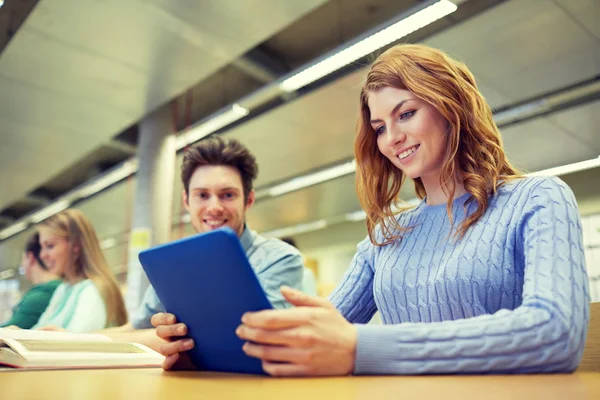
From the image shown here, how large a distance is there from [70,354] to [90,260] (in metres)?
1.68

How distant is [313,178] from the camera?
22.1 ft

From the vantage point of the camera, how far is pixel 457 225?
3.32ft

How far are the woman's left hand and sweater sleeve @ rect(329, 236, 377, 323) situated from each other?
0.50m

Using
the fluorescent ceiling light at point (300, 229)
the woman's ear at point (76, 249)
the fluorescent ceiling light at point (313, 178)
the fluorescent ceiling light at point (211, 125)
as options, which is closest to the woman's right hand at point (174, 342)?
the woman's ear at point (76, 249)

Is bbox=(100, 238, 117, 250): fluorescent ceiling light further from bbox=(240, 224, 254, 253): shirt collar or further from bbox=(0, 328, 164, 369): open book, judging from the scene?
bbox=(0, 328, 164, 369): open book

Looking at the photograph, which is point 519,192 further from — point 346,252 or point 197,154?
point 346,252

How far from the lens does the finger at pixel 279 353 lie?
56 centimetres

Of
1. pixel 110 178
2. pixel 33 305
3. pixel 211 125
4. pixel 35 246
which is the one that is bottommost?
pixel 33 305

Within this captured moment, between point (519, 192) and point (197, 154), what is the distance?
1145 millimetres

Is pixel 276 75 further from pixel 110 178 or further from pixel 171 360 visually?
pixel 171 360

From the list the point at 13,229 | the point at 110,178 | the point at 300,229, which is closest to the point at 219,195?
the point at 110,178

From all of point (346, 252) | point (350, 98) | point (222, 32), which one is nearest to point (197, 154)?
point (222, 32)

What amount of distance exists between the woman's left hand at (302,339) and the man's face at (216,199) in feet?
3.70

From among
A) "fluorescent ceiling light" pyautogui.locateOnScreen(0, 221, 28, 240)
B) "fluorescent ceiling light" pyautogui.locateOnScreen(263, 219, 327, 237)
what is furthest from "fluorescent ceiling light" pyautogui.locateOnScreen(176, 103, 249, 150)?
"fluorescent ceiling light" pyautogui.locateOnScreen(0, 221, 28, 240)
